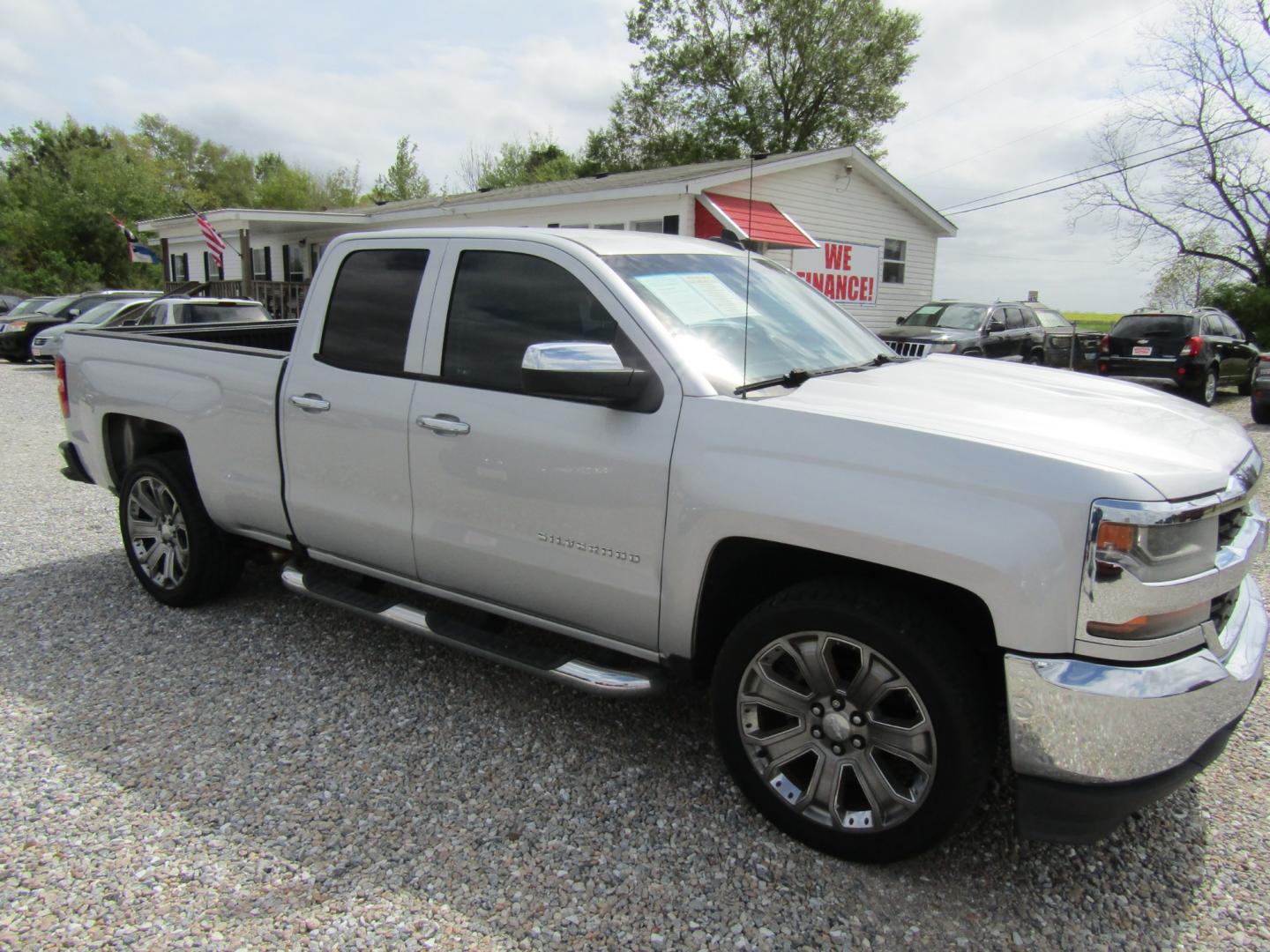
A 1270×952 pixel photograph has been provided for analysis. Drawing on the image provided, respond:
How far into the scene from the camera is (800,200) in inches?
750

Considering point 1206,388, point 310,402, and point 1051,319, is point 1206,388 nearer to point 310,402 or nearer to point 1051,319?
point 1051,319

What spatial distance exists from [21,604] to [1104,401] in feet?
17.9

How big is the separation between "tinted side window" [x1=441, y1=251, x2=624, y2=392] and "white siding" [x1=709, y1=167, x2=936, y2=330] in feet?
46.4

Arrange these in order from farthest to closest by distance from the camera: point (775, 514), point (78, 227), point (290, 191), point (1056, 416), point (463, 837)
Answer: point (290, 191) → point (78, 227) → point (463, 837) → point (1056, 416) → point (775, 514)

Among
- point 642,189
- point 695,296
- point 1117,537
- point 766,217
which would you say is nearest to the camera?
point 1117,537

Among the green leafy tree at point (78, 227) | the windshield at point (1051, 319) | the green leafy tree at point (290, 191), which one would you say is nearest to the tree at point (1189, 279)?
the windshield at point (1051, 319)

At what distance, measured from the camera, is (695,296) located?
324cm

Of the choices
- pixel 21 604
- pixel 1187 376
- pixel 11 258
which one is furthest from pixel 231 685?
pixel 11 258

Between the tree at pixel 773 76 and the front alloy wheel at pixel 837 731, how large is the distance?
1562 inches

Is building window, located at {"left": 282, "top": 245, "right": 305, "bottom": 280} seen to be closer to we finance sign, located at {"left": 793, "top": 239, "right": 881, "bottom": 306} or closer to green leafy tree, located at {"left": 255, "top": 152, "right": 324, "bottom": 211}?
we finance sign, located at {"left": 793, "top": 239, "right": 881, "bottom": 306}

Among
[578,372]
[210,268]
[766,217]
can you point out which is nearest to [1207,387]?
[766,217]

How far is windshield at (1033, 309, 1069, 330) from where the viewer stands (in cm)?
1853

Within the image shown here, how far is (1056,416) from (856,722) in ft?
3.71

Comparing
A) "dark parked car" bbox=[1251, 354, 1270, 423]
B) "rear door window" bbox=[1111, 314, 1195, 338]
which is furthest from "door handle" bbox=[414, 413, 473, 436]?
"rear door window" bbox=[1111, 314, 1195, 338]
